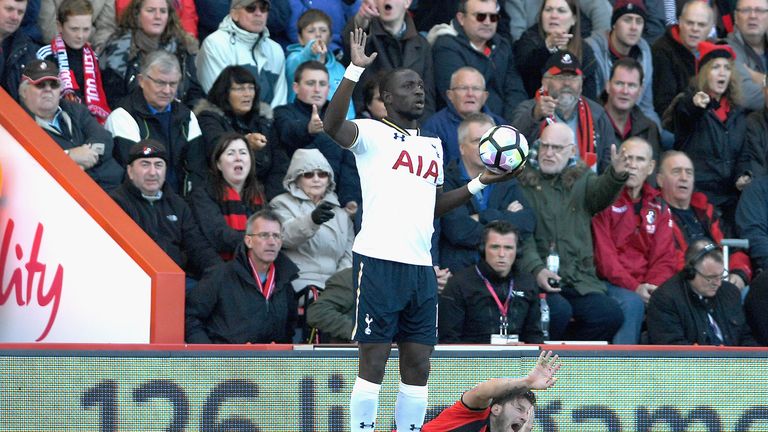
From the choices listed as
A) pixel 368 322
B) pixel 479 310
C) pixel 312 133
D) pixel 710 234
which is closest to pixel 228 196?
pixel 312 133

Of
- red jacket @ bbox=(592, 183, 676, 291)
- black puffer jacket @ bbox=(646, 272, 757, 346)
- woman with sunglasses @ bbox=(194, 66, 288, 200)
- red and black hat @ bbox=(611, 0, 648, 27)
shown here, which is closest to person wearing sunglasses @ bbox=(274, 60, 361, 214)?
woman with sunglasses @ bbox=(194, 66, 288, 200)

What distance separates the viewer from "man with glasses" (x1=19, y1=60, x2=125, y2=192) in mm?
11062

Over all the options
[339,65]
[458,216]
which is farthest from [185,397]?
[339,65]

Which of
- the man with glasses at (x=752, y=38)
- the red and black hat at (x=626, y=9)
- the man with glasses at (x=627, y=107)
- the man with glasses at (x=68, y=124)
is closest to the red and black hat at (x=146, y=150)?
the man with glasses at (x=68, y=124)

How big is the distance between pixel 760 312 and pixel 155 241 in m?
4.76

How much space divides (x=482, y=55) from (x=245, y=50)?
2.24 m

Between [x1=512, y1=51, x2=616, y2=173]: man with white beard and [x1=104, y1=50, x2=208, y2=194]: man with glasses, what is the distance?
2.90 m

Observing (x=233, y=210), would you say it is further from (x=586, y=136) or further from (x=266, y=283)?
(x=586, y=136)

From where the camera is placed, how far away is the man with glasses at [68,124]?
11.1 m

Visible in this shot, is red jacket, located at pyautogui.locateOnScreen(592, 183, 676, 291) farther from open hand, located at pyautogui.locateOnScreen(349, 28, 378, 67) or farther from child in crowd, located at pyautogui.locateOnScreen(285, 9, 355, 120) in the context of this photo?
open hand, located at pyautogui.locateOnScreen(349, 28, 378, 67)

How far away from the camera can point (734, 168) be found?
1386cm

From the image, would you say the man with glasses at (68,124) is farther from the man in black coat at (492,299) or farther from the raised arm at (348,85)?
the raised arm at (348,85)

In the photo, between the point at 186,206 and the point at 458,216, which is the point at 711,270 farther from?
the point at 186,206

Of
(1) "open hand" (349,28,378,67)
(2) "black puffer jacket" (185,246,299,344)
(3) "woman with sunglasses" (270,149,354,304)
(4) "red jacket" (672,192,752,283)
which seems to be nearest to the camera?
(1) "open hand" (349,28,378,67)
